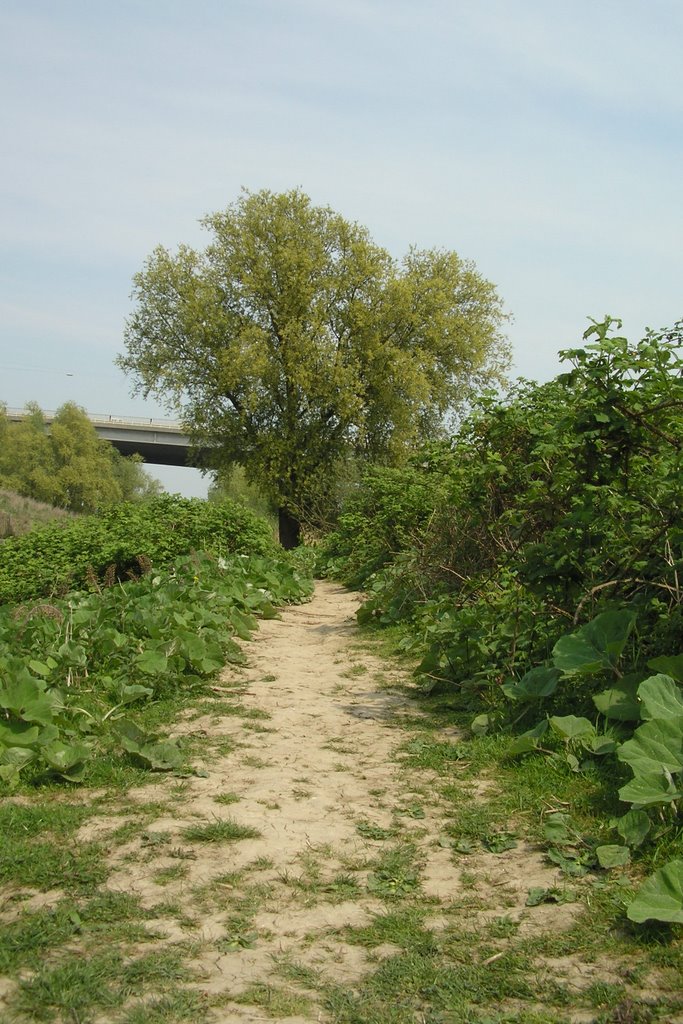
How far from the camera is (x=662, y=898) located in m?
2.97

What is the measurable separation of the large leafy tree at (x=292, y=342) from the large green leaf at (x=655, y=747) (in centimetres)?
2436

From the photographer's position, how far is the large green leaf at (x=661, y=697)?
3951 millimetres

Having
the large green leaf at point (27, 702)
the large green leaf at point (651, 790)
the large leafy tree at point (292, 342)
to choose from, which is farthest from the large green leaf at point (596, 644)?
the large leafy tree at point (292, 342)

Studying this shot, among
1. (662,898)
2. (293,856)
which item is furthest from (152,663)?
(662,898)

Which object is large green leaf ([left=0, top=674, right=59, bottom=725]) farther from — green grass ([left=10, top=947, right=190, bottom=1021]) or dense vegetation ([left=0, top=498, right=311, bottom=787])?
green grass ([left=10, top=947, right=190, bottom=1021])

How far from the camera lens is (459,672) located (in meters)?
6.88

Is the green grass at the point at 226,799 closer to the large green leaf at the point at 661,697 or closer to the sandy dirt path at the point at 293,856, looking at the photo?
the sandy dirt path at the point at 293,856

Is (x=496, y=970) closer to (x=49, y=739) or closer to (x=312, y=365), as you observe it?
(x=49, y=739)

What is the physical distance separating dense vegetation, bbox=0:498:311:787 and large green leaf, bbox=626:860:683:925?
2729 millimetres

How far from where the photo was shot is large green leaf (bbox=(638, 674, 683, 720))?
13.0 ft

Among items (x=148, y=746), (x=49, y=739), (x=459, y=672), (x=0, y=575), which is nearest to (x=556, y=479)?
(x=459, y=672)

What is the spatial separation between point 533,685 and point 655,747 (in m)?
1.69

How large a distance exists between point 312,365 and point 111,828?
25278mm

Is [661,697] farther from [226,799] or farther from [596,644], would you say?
[226,799]
